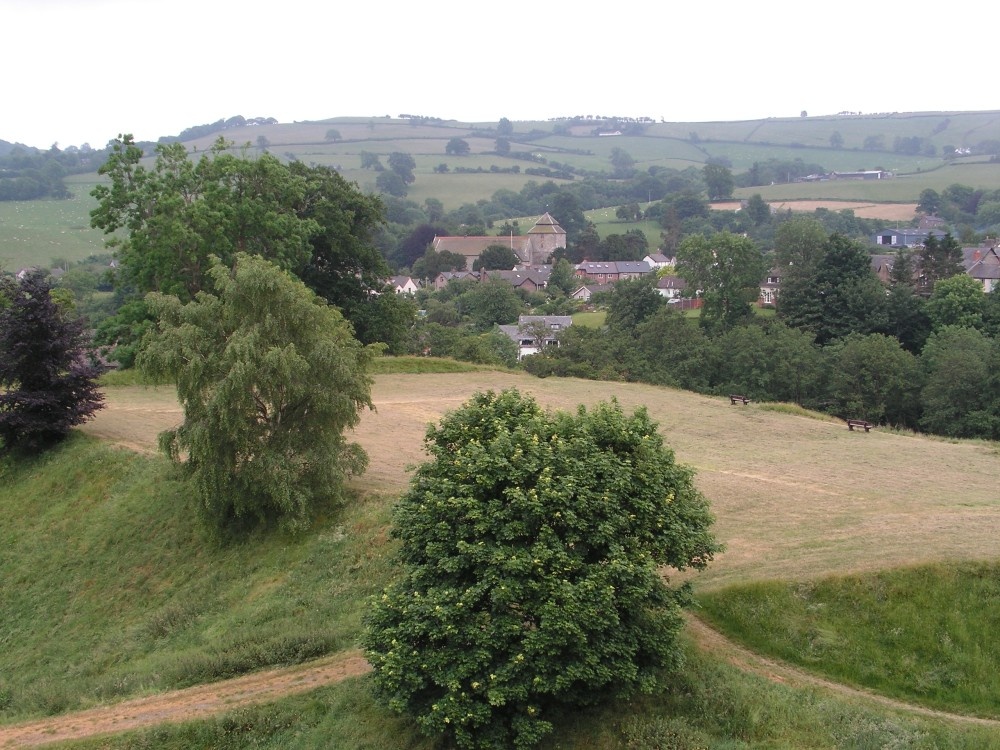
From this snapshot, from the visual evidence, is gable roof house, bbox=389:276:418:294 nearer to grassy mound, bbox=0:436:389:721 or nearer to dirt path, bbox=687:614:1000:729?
grassy mound, bbox=0:436:389:721

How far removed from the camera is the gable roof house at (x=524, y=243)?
118375 mm

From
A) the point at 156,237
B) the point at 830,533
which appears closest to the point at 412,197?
the point at 156,237

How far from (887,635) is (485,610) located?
7.15m

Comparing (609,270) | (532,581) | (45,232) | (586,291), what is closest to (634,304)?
(586,291)

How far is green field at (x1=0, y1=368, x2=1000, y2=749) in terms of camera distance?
13.3m

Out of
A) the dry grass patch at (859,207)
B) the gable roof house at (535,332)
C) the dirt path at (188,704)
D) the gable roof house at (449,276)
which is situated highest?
the dry grass patch at (859,207)

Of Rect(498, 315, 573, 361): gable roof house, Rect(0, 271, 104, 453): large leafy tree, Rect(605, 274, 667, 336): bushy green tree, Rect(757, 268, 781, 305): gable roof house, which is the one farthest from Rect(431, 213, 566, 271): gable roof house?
Rect(0, 271, 104, 453): large leafy tree

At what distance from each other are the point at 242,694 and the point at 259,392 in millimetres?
7292

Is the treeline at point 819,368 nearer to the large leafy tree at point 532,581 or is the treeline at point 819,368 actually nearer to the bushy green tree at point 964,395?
the bushy green tree at point 964,395

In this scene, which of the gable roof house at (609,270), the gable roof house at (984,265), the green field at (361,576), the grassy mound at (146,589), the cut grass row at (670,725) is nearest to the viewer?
the cut grass row at (670,725)

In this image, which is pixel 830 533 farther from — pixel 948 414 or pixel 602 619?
pixel 948 414

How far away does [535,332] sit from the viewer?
6569 cm

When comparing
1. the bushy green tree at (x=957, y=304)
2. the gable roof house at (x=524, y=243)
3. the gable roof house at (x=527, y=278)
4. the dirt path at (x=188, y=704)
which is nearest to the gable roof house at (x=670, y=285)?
the gable roof house at (x=527, y=278)

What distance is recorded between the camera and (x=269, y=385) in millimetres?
19969
